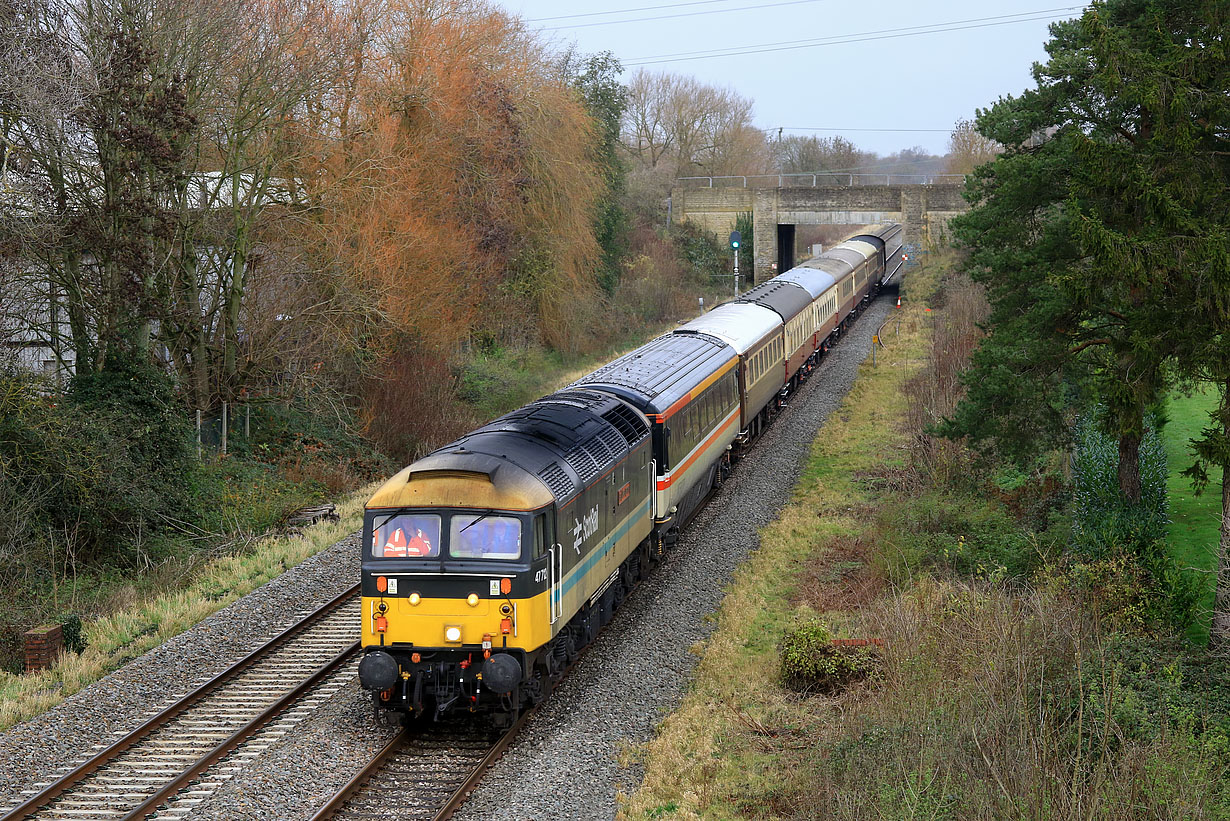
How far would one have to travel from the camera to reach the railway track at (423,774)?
33.7ft

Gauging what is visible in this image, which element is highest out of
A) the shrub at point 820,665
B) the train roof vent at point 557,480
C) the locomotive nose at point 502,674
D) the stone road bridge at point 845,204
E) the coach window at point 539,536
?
the stone road bridge at point 845,204

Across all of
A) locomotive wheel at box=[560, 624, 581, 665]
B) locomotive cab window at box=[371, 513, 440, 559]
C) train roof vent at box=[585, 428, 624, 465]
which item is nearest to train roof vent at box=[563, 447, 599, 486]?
train roof vent at box=[585, 428, 624, 465]

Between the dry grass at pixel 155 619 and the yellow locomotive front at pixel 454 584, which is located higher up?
the yellow locomotive front at pixel 454 584

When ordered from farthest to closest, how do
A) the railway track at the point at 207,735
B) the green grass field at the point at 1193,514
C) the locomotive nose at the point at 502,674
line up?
the green grass field at the point at 1193,514 < the locomotive nose at the point at 502,674 < the railway track at the point at 207,735

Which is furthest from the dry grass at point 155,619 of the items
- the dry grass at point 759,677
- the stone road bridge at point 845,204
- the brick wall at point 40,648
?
the stone road bridge at point 845,204

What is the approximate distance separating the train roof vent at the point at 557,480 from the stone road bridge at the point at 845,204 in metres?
43.5

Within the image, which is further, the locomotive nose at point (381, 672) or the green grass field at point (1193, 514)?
the green grass field at point (1193, 514)

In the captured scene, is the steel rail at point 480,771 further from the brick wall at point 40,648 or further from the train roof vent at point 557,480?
the brick wall at point 40,648

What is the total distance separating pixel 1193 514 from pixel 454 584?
12.9m

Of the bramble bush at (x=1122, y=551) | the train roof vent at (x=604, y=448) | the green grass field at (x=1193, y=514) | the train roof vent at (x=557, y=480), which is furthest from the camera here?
the green grass field at (x=1193, y=514)

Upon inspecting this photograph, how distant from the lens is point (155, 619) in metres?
15.8

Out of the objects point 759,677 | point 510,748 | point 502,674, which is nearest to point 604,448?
point 759,677

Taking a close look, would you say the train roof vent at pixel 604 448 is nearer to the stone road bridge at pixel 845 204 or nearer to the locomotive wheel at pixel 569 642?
the locomotive wheel at pixel 569 642

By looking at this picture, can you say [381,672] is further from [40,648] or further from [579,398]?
[579,398]
